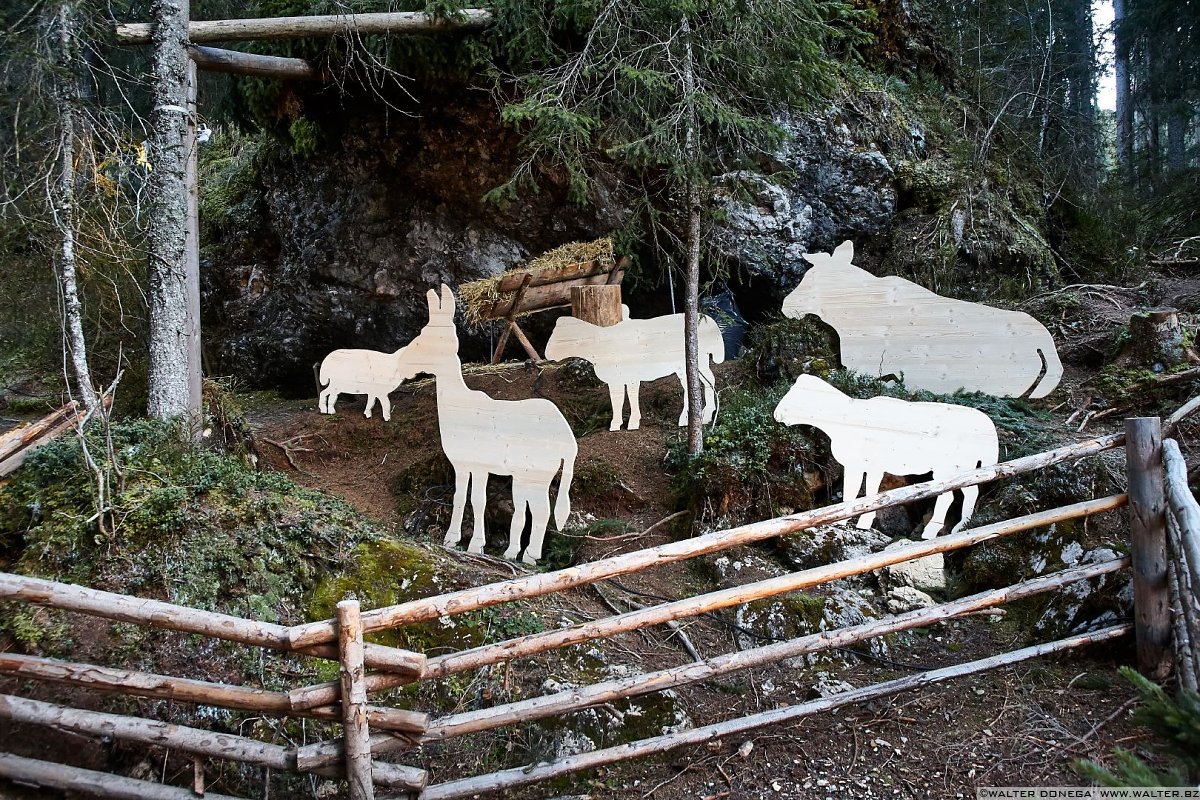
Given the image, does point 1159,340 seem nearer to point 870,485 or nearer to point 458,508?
point 870,485

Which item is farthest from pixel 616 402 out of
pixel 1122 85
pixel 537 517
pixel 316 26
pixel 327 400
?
pixel 1122 85

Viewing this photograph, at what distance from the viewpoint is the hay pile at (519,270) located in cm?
862

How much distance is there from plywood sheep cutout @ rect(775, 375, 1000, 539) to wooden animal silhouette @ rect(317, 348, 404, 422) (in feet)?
17.3

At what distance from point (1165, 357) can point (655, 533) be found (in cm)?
519

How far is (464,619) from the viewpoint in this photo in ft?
17.2

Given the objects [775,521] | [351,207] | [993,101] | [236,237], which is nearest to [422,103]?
[351,207]

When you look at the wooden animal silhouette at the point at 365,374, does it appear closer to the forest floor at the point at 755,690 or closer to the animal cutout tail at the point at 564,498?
the forest floor at the point at 755,690

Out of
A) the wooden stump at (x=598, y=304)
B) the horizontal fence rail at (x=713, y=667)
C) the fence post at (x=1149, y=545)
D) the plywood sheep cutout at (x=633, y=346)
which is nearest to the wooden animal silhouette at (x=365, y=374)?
the plywood sheep cutout at (x=633, y=346)

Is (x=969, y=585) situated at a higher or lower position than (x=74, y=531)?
lower

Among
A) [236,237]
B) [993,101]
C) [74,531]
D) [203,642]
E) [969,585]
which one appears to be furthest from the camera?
[236,237]

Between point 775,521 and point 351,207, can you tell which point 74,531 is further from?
point 351,207

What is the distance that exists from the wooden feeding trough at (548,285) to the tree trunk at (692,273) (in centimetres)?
156

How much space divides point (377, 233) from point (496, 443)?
6.07m

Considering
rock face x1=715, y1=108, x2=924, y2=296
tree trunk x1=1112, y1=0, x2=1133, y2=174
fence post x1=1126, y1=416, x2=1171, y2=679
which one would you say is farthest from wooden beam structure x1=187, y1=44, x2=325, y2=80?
tree trunk x1=1112, y1=0, x2=1133, y2=174
